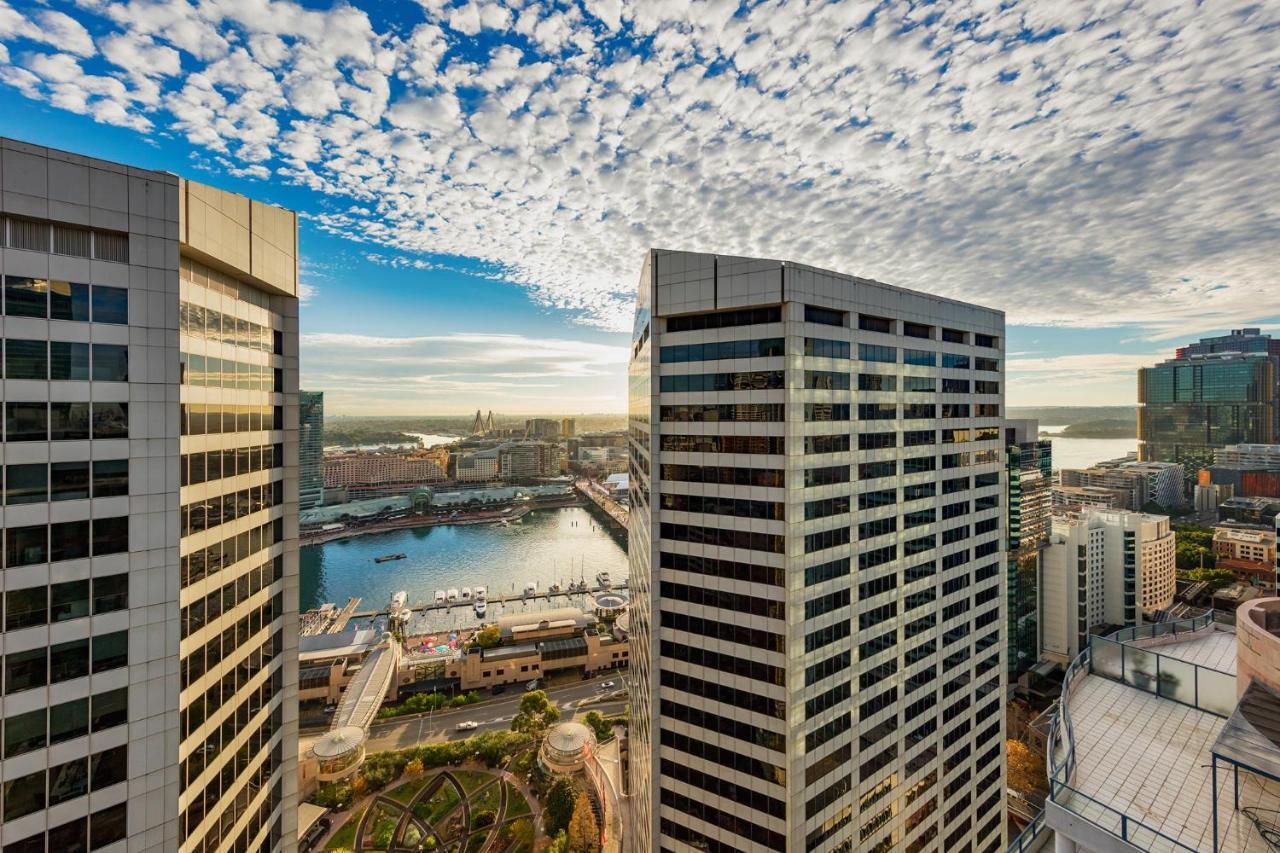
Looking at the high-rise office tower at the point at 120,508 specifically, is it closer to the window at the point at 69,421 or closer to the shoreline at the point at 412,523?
the window at the point at 69,421

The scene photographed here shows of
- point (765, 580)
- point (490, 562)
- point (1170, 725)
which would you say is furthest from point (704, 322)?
point (490, 562)

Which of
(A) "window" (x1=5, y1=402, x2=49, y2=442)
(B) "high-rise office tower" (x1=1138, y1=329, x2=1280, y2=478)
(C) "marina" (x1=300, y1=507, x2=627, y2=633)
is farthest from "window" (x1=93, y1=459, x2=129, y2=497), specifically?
(B) "high-rise office tower" (x1=1138, y1=329, x2=1280, y2=478)

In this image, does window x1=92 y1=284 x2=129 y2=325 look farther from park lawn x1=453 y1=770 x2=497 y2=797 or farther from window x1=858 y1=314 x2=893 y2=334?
park lawn x1=453 y1=770 x2=497 y2=797

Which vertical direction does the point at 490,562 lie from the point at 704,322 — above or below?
below

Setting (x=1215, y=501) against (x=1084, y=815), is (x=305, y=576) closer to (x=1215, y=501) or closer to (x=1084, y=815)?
(x=1084, y=815)

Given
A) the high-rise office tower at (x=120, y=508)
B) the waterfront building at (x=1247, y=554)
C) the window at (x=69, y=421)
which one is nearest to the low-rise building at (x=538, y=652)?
the high-rise office tower at (x=120, y=508)

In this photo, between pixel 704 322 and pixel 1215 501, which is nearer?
pixel 704 322

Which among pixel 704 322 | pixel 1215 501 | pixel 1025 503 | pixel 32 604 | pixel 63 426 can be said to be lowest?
pixel 1215 501
